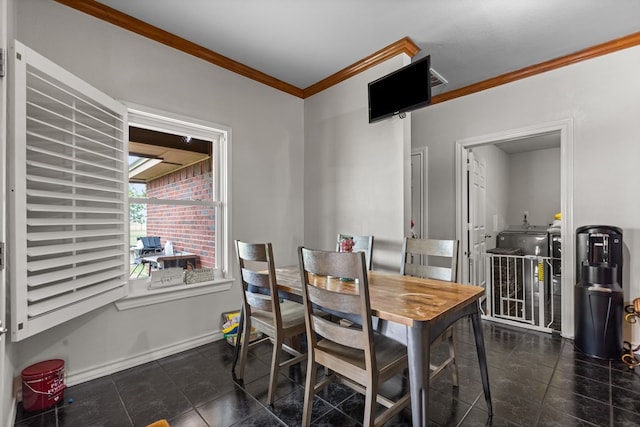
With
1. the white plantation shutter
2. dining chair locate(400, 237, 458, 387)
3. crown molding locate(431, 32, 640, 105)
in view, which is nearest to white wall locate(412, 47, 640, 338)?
crown molding locate(431, 32, 640, 105)

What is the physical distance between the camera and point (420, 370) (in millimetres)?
1296

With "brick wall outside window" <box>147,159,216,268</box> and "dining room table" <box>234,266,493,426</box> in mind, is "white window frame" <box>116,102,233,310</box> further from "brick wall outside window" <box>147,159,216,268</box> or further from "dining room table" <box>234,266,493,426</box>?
"dining room table" <box>234,266,493,426</box>

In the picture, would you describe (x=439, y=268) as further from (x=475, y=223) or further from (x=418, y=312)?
(x=475, y=223)

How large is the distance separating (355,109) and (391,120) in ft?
1.64

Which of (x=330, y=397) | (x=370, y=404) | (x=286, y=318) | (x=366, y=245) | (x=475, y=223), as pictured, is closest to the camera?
(x=370, y=404)

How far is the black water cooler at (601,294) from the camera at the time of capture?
2.46 metres

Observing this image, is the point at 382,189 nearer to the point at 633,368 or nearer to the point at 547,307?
the point at 633,368

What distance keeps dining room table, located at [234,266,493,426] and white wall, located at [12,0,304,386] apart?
1317 millimetres

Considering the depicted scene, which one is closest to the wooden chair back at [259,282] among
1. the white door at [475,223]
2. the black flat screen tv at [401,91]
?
the black flat screen tv at [401,91]

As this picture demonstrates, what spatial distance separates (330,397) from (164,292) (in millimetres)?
1658

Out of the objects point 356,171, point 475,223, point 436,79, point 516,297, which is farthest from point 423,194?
point 516,297

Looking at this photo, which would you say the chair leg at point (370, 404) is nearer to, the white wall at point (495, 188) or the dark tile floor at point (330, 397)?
the dark tile floor at point (330, 397)

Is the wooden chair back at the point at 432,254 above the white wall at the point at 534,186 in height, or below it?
below

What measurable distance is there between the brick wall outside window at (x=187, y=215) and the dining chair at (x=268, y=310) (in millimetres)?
1072
